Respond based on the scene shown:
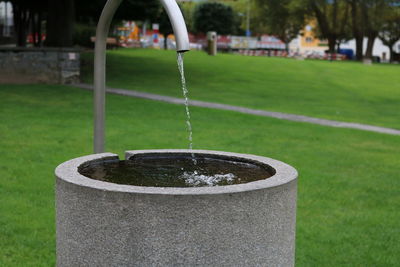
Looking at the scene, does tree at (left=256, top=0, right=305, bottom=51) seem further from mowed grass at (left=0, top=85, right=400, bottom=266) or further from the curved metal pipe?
the curved metal pipe

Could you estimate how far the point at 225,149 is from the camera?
9672 millimetres

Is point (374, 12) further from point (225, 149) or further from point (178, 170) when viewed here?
point (178, 170)

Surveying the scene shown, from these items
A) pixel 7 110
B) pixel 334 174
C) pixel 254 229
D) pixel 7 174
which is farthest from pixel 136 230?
pixel 7 110

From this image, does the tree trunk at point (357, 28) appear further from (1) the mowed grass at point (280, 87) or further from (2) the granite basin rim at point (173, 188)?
(2) the granite basin rim at point (173, 188)

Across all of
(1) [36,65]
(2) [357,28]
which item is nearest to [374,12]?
(2) [357,28]

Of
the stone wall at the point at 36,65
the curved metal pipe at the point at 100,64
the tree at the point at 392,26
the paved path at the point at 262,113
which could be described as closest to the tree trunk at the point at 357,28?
the tree at the point at 392,26

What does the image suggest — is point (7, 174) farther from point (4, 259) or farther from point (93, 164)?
point (93, 164)

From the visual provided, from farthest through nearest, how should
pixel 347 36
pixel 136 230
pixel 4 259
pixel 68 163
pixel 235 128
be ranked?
pixel 347 36 < pixel 235 128 < pixel 4 259 < pixel 68 163 < pixel 136 230

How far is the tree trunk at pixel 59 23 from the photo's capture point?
21.9 metres

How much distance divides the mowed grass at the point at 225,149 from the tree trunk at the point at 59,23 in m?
5.90

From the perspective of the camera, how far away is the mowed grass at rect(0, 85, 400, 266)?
18.3 ft

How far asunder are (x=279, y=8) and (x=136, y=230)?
55.9 m

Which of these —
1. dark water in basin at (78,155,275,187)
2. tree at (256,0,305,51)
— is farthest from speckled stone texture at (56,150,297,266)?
tree at (256,0,305,51)

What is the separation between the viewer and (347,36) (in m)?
72.1
